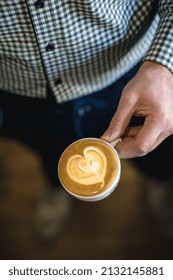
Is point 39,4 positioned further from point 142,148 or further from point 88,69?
point 142,148

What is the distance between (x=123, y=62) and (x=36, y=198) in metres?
0.79

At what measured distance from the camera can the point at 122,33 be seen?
81 centimetres

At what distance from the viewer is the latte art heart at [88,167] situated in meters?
0.75

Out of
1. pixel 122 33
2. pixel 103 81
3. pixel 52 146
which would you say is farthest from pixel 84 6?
pixel 52 146

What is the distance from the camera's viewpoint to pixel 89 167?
76 centimetres

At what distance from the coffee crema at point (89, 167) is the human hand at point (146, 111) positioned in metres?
0.03

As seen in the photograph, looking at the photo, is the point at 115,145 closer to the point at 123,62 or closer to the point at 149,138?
the point at 149,138

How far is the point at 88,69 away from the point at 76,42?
102mm

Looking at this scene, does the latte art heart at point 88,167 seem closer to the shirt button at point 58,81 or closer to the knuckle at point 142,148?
the knuckle at point 142,148

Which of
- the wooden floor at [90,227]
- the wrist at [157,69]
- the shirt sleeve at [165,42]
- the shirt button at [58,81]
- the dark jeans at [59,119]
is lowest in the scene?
the wooden floor at [90,227]

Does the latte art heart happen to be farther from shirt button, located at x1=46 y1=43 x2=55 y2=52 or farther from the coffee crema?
shirt button, located at x1=46 y1=43 x2=55 y2=52

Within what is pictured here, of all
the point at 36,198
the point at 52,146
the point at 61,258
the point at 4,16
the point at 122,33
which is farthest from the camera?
the point at 36,198

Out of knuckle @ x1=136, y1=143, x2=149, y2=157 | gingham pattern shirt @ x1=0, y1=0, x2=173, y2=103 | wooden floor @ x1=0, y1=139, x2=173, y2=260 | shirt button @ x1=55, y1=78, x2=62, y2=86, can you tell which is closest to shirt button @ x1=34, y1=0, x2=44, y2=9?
gingham pattern shirt @ x1=0, y1=0, x2=173, y2=103

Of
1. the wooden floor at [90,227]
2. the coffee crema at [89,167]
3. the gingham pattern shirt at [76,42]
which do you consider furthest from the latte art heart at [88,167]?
the wooden floor at [90,227]
